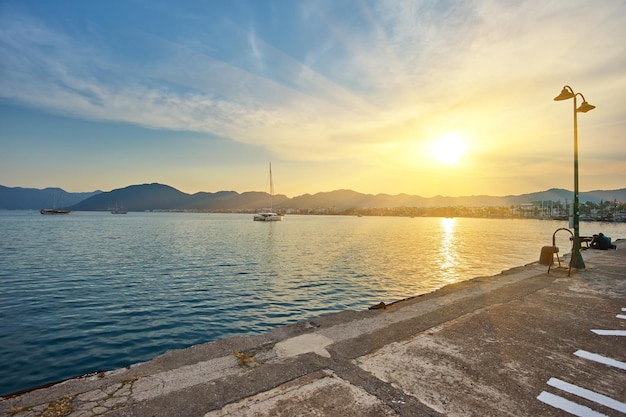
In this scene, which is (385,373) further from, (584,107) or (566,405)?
(584,107)

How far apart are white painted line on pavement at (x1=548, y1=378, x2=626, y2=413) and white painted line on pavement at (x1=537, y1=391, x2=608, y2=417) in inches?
11.6

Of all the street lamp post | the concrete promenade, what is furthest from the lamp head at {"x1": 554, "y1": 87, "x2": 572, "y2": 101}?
the concrete promenade

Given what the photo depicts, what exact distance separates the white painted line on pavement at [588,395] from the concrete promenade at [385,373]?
1 centimetres

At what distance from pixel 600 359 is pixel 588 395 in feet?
4.97

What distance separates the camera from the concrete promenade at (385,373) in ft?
12.7

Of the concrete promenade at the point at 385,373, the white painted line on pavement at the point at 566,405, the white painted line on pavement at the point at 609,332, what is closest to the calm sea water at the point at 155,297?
the concrete promenade at the point at 385,373

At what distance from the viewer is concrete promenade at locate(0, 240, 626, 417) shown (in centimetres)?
→ 386

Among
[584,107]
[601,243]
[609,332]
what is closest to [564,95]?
[584,107]

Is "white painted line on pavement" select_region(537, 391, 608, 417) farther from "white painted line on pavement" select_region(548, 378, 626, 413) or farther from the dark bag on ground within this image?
the dark bag on ground

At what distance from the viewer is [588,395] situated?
4.17 m

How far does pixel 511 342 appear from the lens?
590cm

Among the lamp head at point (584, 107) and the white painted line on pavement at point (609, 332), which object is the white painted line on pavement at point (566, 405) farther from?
the lamp head at point (584, 107)

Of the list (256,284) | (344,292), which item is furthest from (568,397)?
(256,284)

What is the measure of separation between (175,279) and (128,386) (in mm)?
18177
